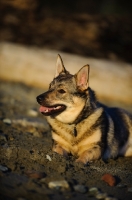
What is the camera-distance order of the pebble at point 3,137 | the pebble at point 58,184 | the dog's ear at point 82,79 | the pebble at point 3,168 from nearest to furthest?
the pebble at point 58,184
the pebble at point 3,168
the dog's ear at point 82,79
the pebble at point 3,137

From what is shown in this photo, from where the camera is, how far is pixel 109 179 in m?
5.15

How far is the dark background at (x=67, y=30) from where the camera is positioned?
12781 millimetres

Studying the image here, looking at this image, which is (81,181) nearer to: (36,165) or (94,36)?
(36,165)

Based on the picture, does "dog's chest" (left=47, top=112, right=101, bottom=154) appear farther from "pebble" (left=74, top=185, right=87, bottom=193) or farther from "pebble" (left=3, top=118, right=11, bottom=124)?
"pebble" (left=3, top=118, right=11, bottom=124)

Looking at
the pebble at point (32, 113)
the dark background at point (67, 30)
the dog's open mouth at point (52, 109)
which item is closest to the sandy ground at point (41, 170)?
the dog's open mouth at point (52, 109)

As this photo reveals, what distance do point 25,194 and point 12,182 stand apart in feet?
1.19

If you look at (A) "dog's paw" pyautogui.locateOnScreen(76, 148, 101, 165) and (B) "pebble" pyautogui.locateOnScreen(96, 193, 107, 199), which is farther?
(A) "dog's paw" pyautogui.locateOnScreen(76, 148, 101, 165)

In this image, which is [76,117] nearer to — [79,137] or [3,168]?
[79,137]

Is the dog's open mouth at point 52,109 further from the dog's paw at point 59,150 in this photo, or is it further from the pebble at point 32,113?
the pebble at point 32,113

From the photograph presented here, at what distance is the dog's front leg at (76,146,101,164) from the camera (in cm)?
580

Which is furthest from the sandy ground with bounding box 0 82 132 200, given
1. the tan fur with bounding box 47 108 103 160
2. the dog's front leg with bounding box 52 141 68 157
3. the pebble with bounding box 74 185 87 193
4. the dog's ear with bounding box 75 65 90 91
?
the dog's ear with bounding box 75 65 90 91

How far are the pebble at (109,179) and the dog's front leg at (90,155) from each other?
0.61m

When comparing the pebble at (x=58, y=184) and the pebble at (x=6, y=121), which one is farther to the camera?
the pebble at (x=6, y=121)

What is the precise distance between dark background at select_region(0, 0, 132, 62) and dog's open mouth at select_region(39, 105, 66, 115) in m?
6.55
